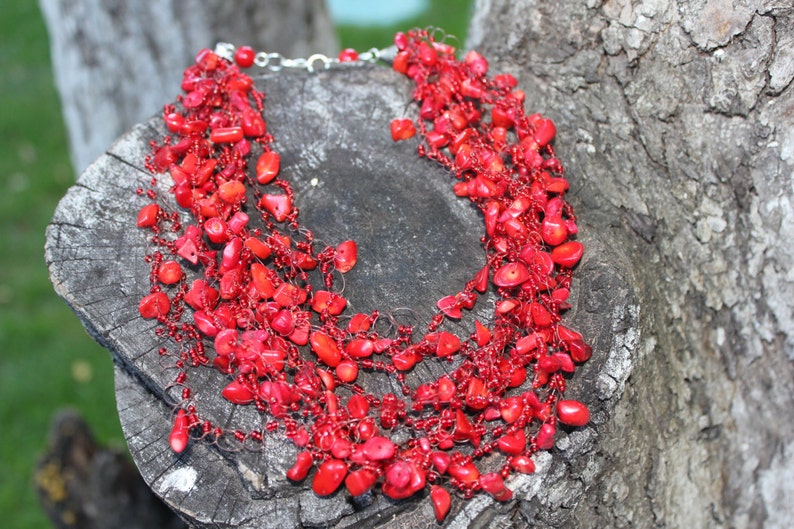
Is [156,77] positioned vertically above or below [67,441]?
above

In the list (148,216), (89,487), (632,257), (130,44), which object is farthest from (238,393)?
(130,44)

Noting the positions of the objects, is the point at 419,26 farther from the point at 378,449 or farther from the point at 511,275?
the point at 378,449

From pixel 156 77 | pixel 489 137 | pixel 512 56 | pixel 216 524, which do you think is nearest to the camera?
pixel 216 524

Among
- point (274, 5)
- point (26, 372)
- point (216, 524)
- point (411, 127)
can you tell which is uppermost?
point (274, 5)

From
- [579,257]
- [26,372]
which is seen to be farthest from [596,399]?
[26,372]

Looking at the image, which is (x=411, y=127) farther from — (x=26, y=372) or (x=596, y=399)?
(x=26, y=372)

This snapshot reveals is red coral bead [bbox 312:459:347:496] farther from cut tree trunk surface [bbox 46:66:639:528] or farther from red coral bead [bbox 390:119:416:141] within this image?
red coral bead [bbox 390:119:416:141]
